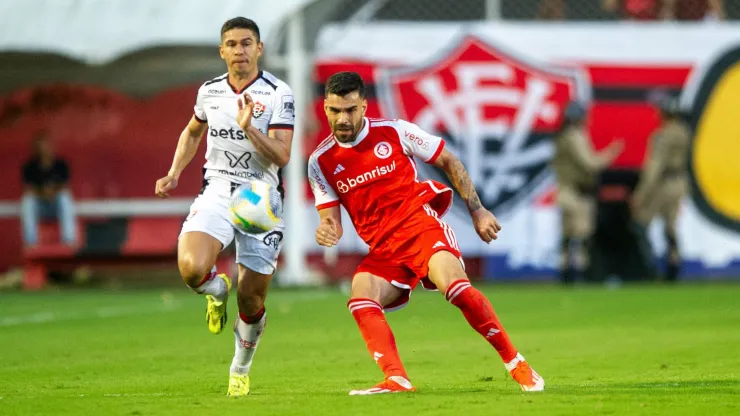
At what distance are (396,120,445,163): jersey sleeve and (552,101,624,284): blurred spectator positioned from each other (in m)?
10.7

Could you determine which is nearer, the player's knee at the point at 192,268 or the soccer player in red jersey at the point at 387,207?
the soccer player in red jersey at the point at 387,207

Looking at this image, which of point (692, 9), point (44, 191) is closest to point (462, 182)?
point (44, 191)

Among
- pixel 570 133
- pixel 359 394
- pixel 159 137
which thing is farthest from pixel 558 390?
pixel 159 137

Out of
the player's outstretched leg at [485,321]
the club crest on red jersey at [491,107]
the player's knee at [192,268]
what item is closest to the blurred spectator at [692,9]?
the club crest on red jersey at [491,107]

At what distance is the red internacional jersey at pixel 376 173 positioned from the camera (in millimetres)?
8516

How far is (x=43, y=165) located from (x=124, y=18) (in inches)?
102

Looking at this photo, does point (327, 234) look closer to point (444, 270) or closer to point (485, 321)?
point (444, 270)

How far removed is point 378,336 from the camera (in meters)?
8.02

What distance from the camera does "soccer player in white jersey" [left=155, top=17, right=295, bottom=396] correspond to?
8.51 m

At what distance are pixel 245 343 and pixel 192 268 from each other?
0.65 m

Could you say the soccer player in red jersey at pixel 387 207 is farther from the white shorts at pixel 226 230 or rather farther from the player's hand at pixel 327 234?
the white shorts at pixel 226 230

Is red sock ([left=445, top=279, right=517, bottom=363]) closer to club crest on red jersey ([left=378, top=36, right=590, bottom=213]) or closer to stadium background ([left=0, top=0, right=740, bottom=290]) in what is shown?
stadium background ([left=0, top=0, right=740, bottom=290])

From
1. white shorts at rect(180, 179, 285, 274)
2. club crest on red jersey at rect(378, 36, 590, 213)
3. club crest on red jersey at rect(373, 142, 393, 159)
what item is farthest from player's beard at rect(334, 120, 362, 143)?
club crest on red jersey at rect(378, 36, 590, 213)

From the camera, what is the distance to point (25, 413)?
23.8 feet
